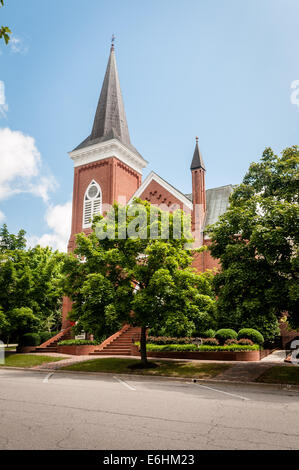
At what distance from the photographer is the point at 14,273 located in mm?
24422

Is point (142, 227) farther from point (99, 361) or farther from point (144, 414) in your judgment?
point (144, 414)

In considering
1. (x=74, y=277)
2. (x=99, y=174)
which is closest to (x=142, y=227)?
(x=74, y=277)

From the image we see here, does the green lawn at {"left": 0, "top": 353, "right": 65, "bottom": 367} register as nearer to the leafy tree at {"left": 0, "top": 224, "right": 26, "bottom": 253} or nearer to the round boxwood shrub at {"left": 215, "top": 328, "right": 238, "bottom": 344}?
the round boxwood shrub at {"left": 215, "top": 328, "right": 238, "bottom": 344}

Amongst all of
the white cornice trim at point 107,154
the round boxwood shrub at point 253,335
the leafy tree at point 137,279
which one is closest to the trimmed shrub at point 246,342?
the round boxwood shrub at point 253,335

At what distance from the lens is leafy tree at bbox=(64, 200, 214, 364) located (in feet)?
51.3

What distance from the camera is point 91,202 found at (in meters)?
36.0

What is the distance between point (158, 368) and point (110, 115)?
30871 mm

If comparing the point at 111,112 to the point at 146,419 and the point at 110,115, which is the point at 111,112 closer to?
the point at 110,115

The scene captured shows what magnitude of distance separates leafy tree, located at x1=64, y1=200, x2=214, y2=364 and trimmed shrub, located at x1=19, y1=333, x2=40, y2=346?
11.8 m

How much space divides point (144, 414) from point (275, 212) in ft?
27.9

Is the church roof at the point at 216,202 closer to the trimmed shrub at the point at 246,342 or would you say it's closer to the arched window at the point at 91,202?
the arched window at the point at 91,202

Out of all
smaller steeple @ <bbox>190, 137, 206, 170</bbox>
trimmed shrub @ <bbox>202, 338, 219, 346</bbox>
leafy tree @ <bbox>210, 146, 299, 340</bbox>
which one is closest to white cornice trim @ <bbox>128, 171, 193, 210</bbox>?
smaller steeple @ <bbox>190, 137, 206, 170</bbox>

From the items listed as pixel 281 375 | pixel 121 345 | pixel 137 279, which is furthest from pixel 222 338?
pixel 137 279

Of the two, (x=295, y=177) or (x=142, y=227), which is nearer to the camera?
(x=295, y=177)
